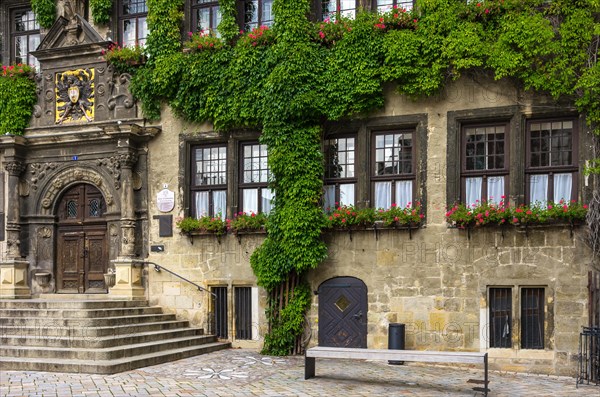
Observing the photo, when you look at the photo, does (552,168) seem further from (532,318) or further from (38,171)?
(38,171)

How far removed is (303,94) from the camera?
1377 cm

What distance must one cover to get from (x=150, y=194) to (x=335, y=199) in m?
4.05

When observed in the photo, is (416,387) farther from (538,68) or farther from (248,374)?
(538,68)

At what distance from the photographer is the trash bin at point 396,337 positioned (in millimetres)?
13086

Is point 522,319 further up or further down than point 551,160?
further down

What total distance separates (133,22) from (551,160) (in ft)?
30.6

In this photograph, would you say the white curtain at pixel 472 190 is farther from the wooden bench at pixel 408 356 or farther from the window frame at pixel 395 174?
the wooden bench at pixel 408 356

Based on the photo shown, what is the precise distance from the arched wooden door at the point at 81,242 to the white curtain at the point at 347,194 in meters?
5.34

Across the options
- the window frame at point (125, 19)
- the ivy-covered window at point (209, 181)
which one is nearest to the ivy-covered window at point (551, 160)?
the ivy-covered window at point (209, 181)

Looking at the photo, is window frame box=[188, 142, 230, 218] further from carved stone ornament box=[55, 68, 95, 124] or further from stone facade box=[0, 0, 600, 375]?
carved stone ornament box=[55, 68, 95, 124]

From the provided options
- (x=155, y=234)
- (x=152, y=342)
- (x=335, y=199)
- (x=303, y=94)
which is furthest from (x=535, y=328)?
(x=155, y=234)

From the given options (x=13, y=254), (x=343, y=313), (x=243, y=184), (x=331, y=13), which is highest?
(x=331, y=13)

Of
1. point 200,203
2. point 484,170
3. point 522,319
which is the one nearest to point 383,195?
point 484,170

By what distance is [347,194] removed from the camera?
14.2m
